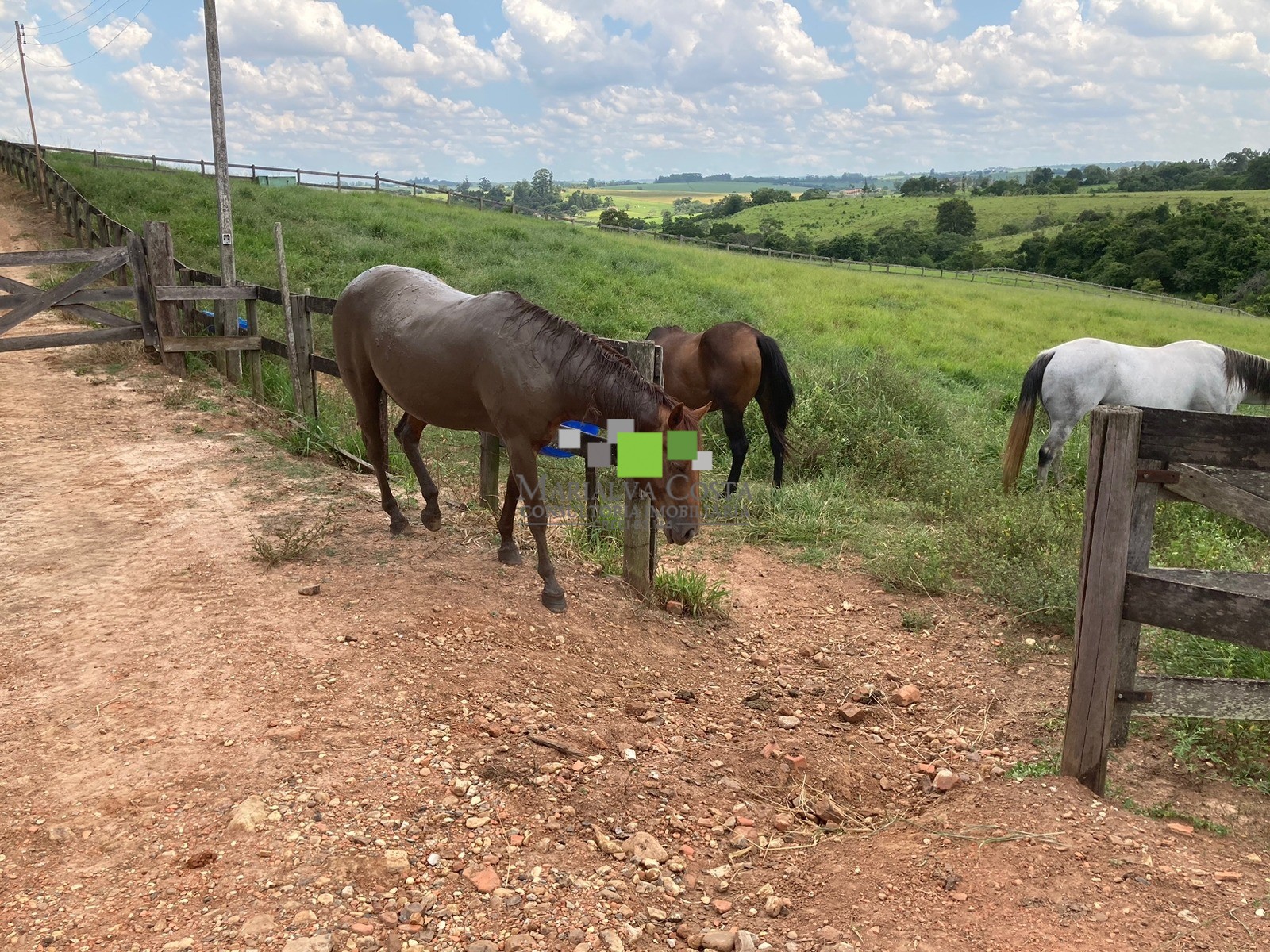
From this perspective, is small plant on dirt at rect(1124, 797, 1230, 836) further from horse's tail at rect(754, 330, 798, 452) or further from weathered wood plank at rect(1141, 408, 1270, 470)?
horse's tail at rect(754, 330, 798, 452)

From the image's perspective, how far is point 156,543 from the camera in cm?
536

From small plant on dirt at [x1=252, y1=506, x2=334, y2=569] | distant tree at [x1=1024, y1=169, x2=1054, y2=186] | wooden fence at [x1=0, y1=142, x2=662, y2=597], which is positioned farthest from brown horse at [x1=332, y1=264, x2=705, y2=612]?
distant tree at [x1=1024, y1=169, x2=1054, y2=186]

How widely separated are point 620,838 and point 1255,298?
152 feet

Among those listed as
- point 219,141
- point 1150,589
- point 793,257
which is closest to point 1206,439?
point 1150,589

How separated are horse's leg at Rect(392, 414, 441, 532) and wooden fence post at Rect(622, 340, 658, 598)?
1522 millimetres

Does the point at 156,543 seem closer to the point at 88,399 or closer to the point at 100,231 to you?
the point at 88,399

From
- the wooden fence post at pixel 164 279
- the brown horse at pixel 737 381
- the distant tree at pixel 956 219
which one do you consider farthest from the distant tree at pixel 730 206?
the brown horse at pixel 737 381

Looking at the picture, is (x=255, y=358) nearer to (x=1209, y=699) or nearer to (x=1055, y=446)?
(x=1055, y=446)

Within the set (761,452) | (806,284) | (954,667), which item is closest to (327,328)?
(761,452)

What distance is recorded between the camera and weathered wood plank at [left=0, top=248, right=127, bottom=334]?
9453 millimetres

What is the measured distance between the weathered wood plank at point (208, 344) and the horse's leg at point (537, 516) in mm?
5994

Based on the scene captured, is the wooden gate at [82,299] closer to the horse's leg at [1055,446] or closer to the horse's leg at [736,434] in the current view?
the horse's leg at [736,434]

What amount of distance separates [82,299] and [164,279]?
940 mm

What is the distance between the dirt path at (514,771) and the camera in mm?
2535
